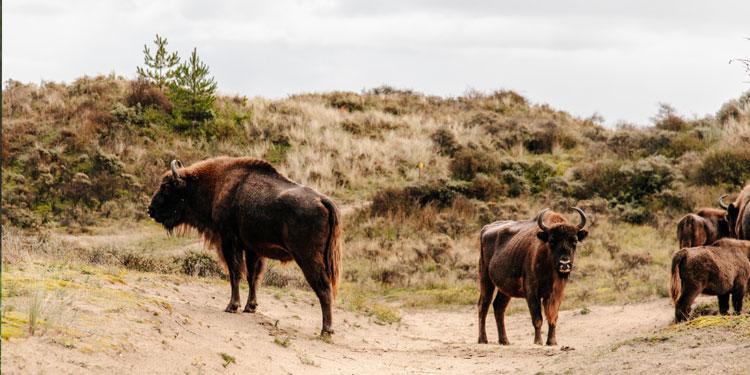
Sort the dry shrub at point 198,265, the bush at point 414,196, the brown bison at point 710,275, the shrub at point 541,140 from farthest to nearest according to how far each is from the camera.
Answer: the shrub at point 541,140 → the bush at point 414,196 → the dry shrub at point 198,265 → the brown bison at point 710,275

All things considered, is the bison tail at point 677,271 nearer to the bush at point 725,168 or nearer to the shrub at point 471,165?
the bush at point 725,168

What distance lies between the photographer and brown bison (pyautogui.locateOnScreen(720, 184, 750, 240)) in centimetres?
1659

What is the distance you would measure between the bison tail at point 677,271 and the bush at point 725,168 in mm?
17269

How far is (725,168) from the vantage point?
99.9 feet

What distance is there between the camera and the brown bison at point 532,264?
13.3 m

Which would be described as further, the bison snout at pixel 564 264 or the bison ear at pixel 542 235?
the bison ear at pixel 542 235

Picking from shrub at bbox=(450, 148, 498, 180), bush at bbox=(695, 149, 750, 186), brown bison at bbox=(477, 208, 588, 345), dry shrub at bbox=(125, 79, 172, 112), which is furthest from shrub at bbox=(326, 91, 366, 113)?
brown bison at bbox=(477, 208, 588, 345)

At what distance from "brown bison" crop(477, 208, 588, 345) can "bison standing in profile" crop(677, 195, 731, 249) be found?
4932 millimetres

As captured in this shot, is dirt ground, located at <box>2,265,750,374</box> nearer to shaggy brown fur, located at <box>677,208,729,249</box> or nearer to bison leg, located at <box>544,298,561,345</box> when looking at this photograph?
bison leg, located at <box>544,298,561,345</box>

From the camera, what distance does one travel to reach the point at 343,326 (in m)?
15.1

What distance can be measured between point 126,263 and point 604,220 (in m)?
17.0

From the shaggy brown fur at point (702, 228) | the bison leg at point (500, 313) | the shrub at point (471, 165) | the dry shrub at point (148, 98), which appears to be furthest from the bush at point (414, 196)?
the bison leg at point (500, 313)

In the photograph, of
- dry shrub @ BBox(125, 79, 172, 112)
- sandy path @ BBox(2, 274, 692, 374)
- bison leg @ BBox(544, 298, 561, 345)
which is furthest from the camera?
dry shrub @ BBox(125, 79, 172, 112)

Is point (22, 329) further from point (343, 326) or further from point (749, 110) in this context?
point (749, 110)
